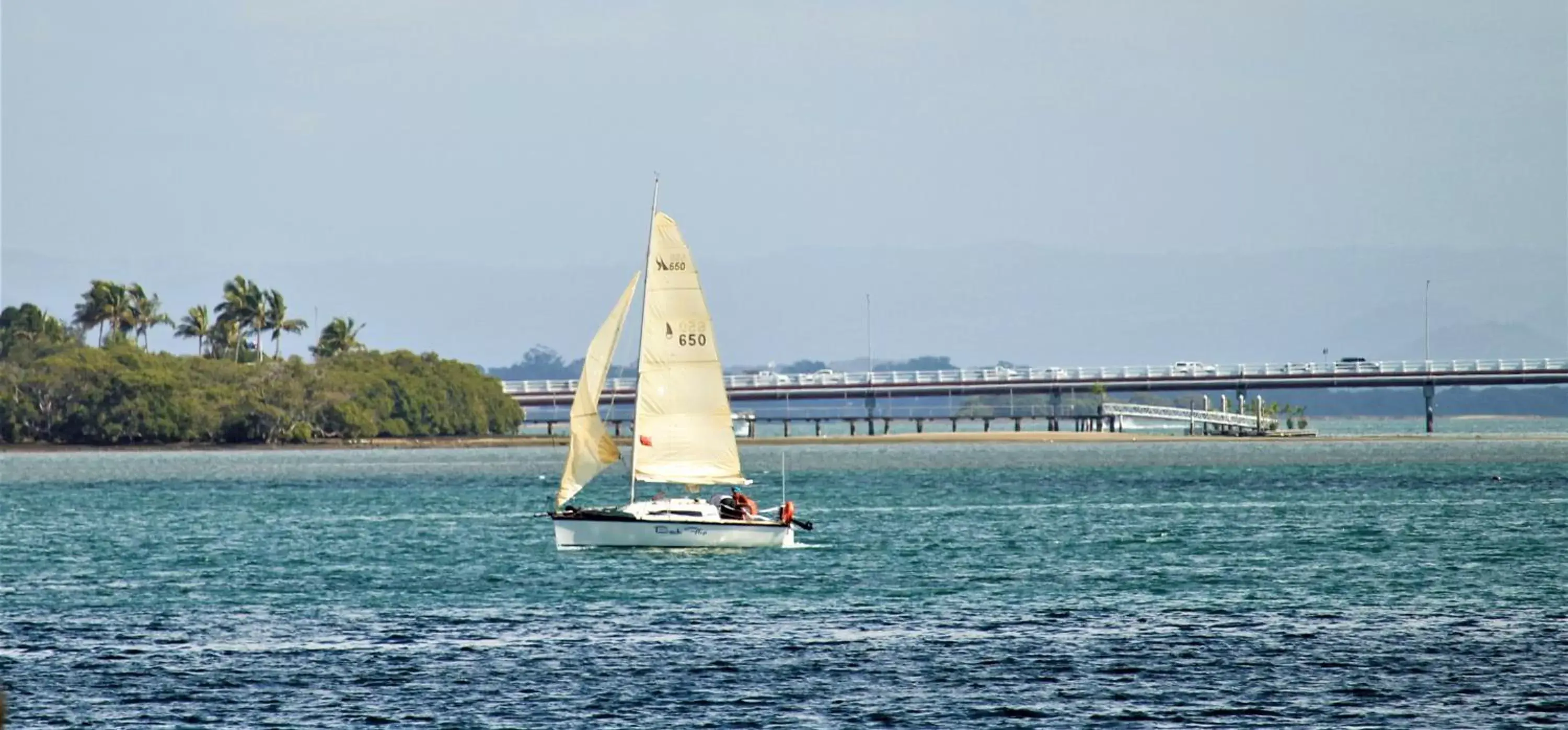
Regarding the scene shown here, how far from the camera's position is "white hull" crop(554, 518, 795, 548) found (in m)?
56.5

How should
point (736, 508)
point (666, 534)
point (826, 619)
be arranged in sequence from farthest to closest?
point (736, 508), point (666, 534), point (826, 619)

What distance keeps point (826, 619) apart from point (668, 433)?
15.9 m

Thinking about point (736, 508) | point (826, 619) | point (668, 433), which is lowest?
point (826, 619)

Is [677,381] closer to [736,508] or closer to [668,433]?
[668,433]

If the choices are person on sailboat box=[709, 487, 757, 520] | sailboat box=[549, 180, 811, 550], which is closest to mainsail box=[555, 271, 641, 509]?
sailboat box=[549, 180, 811, 550]

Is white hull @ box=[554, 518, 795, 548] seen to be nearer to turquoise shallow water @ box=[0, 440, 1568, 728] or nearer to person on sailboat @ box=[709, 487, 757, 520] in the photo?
person on sailboat @ box=[709, 487, 757, 520]

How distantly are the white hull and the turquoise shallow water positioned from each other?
2.29 ft

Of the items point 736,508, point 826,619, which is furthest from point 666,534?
point 826,619

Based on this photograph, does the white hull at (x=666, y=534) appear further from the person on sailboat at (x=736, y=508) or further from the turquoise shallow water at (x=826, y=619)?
the turquoise shallow water at (x=826, y=619)

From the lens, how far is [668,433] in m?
58.2

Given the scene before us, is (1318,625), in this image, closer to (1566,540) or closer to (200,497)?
(1566,540)

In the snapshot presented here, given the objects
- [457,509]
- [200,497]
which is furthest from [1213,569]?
[200,497]

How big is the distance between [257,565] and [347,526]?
62.6 ft

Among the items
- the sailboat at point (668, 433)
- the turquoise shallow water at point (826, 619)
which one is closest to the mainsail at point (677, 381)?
the sailboat at point (668, 433)
